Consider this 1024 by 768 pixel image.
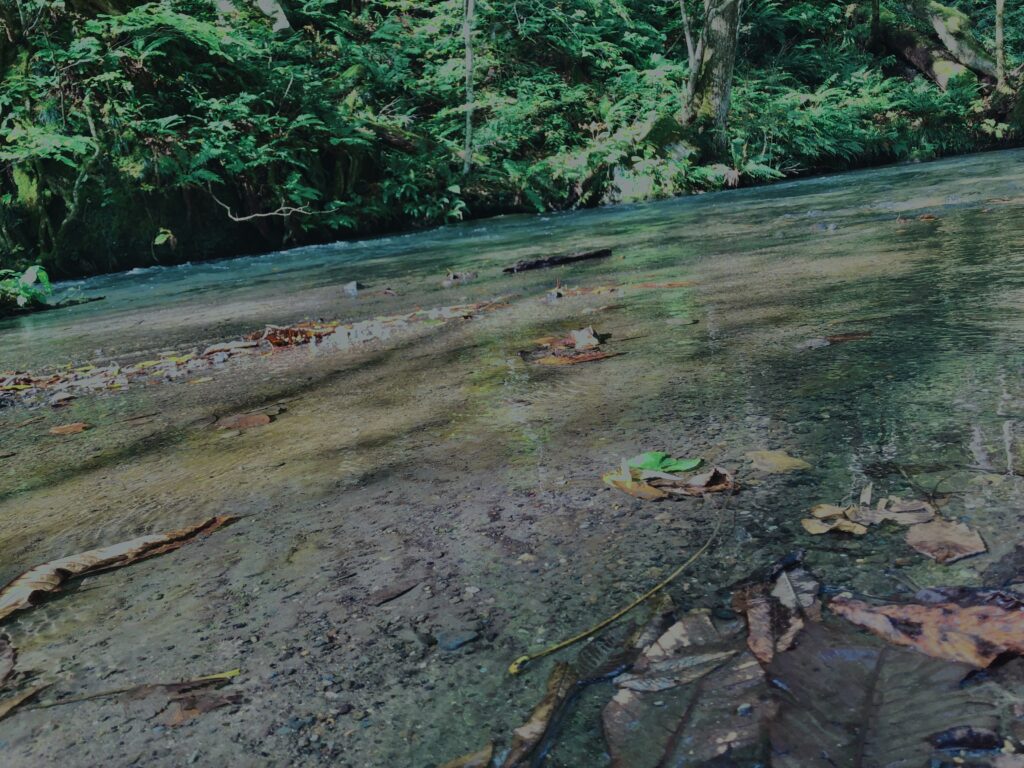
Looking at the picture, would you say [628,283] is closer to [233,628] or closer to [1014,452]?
[1014,452]

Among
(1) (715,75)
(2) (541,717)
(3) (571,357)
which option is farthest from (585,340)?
(1) (715,75)

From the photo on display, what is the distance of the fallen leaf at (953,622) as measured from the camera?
850mm

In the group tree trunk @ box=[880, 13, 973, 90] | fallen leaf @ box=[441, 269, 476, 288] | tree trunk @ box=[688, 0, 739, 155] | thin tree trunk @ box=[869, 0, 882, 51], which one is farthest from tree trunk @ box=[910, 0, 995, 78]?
fallen leaf @ box=[441, 269, 476, 288]

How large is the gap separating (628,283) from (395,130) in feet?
38.9

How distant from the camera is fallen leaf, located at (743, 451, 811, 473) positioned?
1397 mm

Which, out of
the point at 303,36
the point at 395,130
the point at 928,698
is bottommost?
the point at 928,698

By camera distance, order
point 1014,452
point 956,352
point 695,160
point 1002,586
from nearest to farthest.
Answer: point 1002,586
point 1014,452
point 956,352
point 695,160

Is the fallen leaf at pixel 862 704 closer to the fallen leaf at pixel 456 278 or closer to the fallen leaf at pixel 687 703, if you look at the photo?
the fallen leaf at pixel 687 703

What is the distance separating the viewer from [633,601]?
1.05m

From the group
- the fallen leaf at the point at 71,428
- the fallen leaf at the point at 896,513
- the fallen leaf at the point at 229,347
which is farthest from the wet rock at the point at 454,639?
the fallen leaf at the point at 229,347

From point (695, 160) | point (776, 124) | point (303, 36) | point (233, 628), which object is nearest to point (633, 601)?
point (233, 628)

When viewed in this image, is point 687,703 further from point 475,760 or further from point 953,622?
point 953,622

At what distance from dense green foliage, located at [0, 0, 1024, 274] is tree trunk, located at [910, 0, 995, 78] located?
4.62ft

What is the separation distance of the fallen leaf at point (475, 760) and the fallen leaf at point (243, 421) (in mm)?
1634
